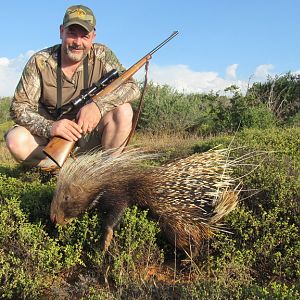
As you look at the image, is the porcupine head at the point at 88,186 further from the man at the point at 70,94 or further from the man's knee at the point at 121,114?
the man's knee at the point at 121,114

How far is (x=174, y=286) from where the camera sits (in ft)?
10.4

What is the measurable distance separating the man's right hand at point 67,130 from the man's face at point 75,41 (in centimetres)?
84

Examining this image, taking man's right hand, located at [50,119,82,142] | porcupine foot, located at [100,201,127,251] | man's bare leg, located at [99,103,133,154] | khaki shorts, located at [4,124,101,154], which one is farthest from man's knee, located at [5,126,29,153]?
porcupine foot, located at [100,201,127,251]

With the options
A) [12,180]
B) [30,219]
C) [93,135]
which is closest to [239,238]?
[30,219]

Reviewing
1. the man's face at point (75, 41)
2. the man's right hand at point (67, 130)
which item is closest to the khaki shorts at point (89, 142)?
the man's right hand at point (67, 130)

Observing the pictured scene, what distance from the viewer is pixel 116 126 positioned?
16.2 ft

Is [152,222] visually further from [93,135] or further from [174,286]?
[93,135]

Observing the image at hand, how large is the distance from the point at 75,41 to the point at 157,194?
2.03m

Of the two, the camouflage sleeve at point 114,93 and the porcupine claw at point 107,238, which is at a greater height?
the camouflage sleeve at point 114,93

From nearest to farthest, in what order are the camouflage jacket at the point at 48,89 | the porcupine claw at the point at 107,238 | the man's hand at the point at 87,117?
the porcupine claw at the point at 107,238 < the man's hand at the point at 87,117 < the camouflage jacket at the point at 48,89

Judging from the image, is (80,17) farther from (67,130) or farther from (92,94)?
(67,130)

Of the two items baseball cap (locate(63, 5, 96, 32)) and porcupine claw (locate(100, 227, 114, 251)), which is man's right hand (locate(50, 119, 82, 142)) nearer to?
baseball cap (locate(63, 5, 96, 32))

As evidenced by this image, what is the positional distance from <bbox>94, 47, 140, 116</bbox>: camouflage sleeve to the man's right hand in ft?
1.34

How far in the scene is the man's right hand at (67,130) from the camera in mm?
4379
